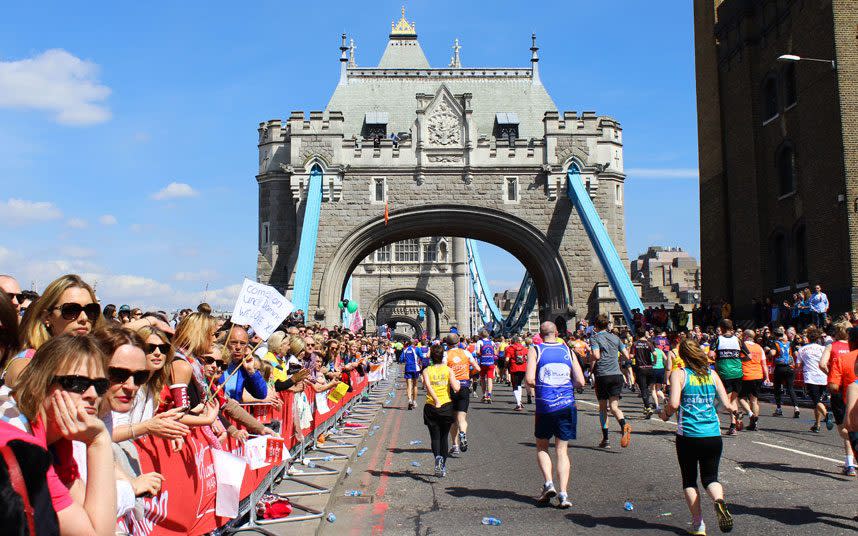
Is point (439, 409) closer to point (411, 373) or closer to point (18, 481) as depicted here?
point (18, 481)

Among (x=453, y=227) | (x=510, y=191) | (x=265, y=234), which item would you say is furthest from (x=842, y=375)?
(x=265, y=234)

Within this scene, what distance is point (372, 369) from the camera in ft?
84.5

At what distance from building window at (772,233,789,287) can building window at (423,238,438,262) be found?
44.7 metres

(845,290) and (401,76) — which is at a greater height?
(401,76)

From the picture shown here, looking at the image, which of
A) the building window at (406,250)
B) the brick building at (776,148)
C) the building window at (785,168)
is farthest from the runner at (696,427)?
the building window at (406,250)

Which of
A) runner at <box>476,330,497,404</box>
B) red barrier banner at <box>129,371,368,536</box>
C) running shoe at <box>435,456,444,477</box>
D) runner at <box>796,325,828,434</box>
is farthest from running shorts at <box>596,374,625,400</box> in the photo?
runner at <box>476,330,497,404</box>

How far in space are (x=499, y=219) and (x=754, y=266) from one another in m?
11.8

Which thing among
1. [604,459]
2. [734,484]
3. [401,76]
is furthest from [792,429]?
[401,76]

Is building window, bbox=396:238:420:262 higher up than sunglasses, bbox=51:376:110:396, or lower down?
higher up

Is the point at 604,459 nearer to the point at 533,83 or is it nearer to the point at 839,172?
the point at 839,172

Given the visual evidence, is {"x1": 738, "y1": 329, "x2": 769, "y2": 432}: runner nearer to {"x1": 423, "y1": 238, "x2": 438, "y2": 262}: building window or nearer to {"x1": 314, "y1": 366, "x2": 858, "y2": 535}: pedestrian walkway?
{"x1": 314, "y1": 366, "x2": 858, "y2": 535}: pedestrian walkway

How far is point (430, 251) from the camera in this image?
7075cm

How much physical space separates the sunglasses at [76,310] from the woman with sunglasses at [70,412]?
2172 millimetres

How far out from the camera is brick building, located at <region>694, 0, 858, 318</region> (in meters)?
22.0
